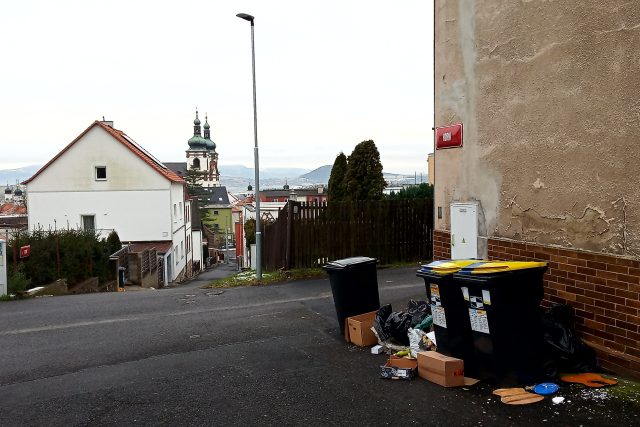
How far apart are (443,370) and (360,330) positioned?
5.61 ft

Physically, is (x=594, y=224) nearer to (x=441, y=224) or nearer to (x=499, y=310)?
(x=499, y=310)

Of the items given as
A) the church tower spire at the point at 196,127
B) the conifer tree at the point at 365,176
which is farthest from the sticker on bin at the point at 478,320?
the church tower spire at the point at 196,127

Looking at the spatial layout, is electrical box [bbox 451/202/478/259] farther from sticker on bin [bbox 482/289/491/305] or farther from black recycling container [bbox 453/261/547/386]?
sticker on bin [bbox 482/289/491/305]

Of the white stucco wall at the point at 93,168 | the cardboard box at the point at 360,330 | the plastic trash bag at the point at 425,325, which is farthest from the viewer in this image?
the white stucco wall at the point at 93,168

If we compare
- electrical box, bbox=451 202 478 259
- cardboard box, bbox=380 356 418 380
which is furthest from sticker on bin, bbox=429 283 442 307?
electrical box, bbox=451 202 478 259

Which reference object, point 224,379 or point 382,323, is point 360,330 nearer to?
point 382,323

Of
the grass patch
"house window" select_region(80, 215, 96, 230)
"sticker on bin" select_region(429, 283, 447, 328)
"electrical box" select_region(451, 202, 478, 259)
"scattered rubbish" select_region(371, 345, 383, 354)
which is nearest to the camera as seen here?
"sticker on bin" select_region(429, 283, 447, 328)

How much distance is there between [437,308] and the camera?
5.36m

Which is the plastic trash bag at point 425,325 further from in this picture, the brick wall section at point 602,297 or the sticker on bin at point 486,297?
the sticker on bin at point 486,297

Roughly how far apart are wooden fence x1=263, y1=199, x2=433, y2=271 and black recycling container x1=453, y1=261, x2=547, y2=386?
28.1 feet

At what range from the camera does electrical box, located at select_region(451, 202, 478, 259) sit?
22.5 ft

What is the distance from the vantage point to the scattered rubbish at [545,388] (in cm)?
471

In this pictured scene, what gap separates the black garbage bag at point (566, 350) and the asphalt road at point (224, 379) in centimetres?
30

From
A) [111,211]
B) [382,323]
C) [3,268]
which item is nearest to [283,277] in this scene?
[3,268]
